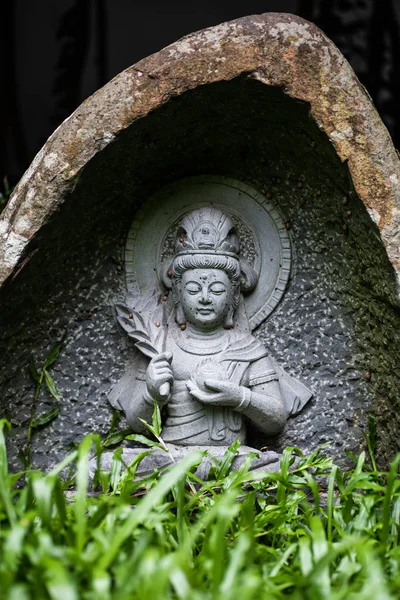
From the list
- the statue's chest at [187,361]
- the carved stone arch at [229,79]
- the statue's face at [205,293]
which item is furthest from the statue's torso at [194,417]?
the carved stone arch at [229,79]

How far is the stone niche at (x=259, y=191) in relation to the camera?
239cm

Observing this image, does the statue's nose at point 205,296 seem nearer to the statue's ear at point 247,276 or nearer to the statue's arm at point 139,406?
the statue's ear at point 247,276

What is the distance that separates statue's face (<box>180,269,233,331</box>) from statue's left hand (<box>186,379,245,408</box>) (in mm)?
227

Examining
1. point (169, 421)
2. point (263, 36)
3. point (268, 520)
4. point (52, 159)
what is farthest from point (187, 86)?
point (268, 520)

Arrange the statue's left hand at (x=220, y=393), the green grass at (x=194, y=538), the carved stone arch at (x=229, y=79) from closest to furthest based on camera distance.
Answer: the green grass at (x=194, y=538) < the carved stone arch at (x=229, y=79) < the statue's left hand at (x=220, y=393)

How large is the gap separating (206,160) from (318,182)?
1.29 ft

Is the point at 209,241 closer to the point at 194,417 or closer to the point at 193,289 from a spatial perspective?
the point at 193,289

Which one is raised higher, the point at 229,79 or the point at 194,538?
the point at 229,79

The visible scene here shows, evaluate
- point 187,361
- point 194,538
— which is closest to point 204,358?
point 187,361

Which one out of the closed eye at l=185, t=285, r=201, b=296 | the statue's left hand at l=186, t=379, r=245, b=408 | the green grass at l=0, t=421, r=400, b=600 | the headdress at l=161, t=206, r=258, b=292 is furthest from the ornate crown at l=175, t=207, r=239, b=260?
the green grass at l=0, t=421, r=400, b=600

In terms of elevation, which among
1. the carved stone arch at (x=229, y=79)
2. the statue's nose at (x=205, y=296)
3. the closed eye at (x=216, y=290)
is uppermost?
the carved stone arch at (x=229, y=79)

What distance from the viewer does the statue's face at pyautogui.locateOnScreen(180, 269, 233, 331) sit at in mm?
2676

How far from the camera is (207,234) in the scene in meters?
2.70

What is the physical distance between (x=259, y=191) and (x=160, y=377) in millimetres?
718
